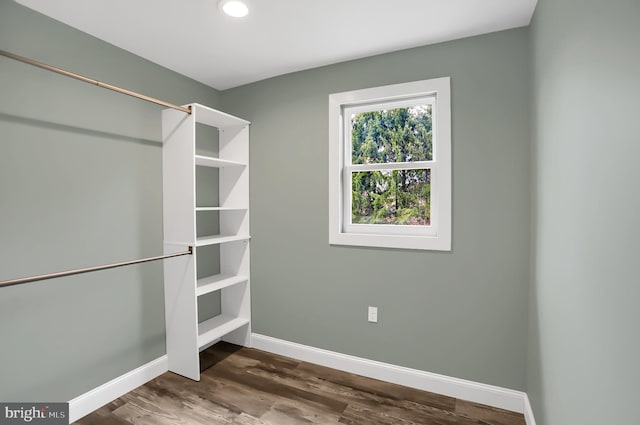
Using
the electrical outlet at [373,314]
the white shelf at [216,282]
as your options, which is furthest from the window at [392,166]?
the white shelf at [216,282]

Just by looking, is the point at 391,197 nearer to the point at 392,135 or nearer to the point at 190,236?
the point at 392,135

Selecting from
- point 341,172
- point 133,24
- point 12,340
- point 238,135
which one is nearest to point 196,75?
point 238,135

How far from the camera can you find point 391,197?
2471mm

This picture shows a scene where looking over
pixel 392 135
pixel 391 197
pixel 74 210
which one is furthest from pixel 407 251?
pixel 74 210

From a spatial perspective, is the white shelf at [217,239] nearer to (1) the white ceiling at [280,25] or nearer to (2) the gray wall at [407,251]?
(2) the gray wall at [407,251]

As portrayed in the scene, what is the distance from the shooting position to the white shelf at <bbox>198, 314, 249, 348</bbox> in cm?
250

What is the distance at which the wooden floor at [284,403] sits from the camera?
1945mm

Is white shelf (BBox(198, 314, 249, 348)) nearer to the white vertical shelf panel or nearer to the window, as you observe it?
the white vertical shelf panel

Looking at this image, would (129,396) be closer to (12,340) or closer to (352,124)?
(12,340)

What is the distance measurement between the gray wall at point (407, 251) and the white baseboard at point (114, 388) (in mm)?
841

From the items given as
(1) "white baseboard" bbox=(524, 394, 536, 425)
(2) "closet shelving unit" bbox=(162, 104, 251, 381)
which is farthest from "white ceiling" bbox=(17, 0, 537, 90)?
(1) "white baseboard" bbox=(524, 394, 536, 425)

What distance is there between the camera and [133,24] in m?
1.95

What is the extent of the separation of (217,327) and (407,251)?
1733mm

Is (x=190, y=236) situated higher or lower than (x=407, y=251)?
higher
